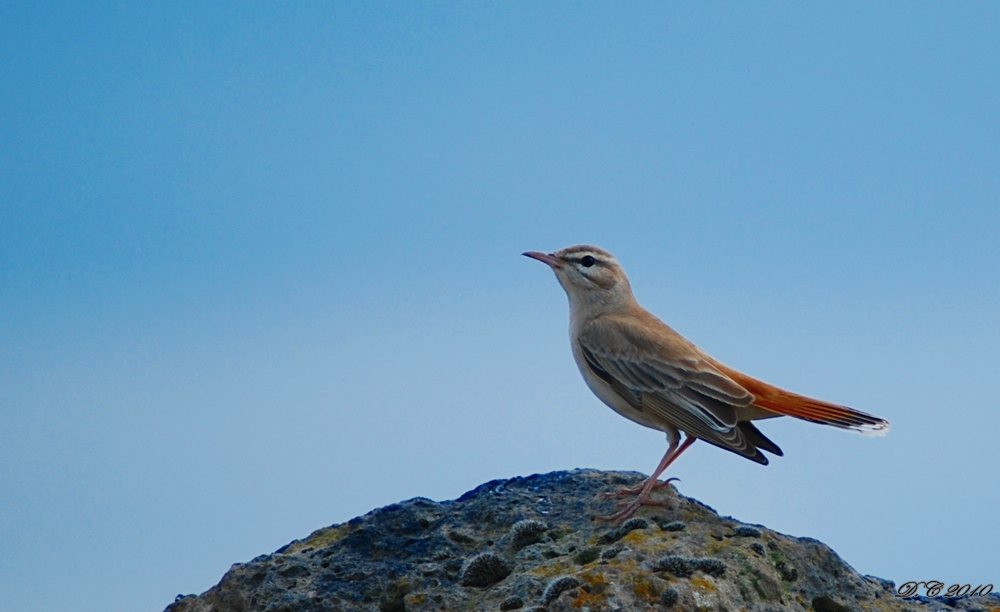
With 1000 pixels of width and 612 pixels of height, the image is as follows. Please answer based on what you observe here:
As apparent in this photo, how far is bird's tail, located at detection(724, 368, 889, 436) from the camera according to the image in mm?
9297

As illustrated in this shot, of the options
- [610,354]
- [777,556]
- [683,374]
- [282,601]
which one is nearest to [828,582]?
[777,556]

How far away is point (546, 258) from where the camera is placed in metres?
11.0

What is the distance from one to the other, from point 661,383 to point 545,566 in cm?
286

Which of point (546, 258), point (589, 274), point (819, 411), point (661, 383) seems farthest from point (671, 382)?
point (546, 258)

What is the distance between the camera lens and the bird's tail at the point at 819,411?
930cm

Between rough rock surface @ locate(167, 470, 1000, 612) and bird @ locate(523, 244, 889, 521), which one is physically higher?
bird @ locate(523, 244, 889, 521)

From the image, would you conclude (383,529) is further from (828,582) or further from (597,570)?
(828,582)

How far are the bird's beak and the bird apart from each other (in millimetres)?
107

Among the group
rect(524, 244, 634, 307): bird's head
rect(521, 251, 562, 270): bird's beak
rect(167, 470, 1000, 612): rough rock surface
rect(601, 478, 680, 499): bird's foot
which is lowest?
rect(167, 470, 1000, 612): rough rock surface

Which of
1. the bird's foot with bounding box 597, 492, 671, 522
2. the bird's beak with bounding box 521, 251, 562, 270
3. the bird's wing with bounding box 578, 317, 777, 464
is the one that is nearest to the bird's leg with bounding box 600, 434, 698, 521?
the bird's foot with bounding box 597, 492, 671, 522

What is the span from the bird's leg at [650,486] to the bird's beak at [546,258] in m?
2.53

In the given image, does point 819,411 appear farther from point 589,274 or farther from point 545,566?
point 545,566

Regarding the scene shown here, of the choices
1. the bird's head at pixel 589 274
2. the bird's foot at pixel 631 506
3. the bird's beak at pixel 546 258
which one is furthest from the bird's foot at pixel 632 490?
the bird's beak at pixel 546 258

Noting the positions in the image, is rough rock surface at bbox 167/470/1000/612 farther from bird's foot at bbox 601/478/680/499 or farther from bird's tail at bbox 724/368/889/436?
bird's tail at bbox 724/368/889/436
